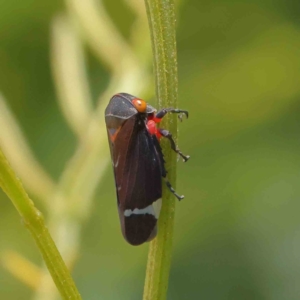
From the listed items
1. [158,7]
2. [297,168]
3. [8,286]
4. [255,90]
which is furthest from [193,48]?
[158,7]

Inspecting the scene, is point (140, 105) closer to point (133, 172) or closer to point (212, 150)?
point (133, 172)

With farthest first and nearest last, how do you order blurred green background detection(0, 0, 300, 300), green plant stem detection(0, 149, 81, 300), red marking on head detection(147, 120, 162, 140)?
blurred green background detection(0, 0, 300, 300) → red marking on head detection(147, 120, 162, 140) → green plant stem detection(0, 149, 81, 300)

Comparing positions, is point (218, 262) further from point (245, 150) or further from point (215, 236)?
point (245, 150)

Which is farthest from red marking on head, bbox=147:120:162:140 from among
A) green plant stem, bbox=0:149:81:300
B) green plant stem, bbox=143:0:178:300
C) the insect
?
green plant stem, bbox=0:149:81:300

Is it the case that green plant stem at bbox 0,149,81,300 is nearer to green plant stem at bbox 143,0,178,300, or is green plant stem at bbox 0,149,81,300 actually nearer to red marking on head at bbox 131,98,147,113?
green plant stem at bbox 143,0,178,300

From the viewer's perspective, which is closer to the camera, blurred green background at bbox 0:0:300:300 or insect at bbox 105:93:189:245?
insect at bbox 105:93:189:245
